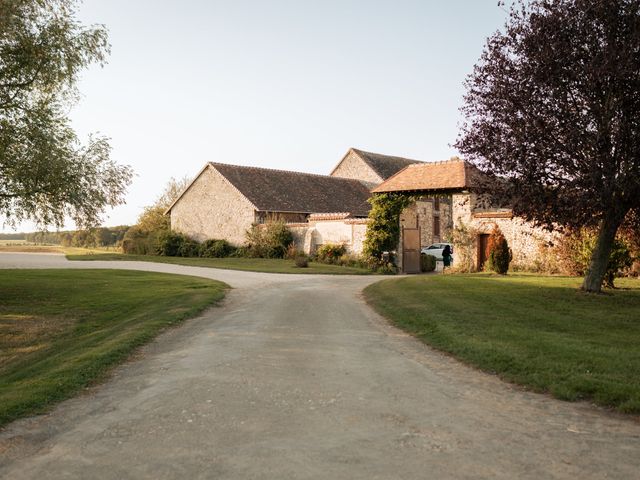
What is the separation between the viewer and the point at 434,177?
29.5 metres

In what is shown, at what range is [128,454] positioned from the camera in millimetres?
4766

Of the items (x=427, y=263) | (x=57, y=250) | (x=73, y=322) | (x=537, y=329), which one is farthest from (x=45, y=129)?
(x=57, y=250)

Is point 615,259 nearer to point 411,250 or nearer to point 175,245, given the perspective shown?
point 411,250

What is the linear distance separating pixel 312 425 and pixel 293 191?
38702 millimetres

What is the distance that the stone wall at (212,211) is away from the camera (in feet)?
133

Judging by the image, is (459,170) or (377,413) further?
(459,170)

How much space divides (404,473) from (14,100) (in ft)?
60.1

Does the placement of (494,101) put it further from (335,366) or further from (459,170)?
(459,170)

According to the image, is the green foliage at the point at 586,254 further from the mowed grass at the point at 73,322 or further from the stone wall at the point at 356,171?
the stone wall at the point at 356,171

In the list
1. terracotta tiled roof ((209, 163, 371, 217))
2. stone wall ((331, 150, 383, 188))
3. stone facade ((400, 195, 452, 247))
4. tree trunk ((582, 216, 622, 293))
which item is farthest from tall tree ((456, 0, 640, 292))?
stone wall ((331, 150, 383, 188))

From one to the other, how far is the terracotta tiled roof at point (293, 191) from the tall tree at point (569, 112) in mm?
24603

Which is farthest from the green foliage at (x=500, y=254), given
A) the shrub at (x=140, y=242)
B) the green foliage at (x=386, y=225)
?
the shrub at (x=140, y=242)

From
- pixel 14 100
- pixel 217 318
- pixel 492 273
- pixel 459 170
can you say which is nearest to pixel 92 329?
pixel 217 318

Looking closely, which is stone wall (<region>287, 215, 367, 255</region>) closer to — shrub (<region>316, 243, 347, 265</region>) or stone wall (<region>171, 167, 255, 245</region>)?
shrub (<region>316, 243, 347, 265</region>)
